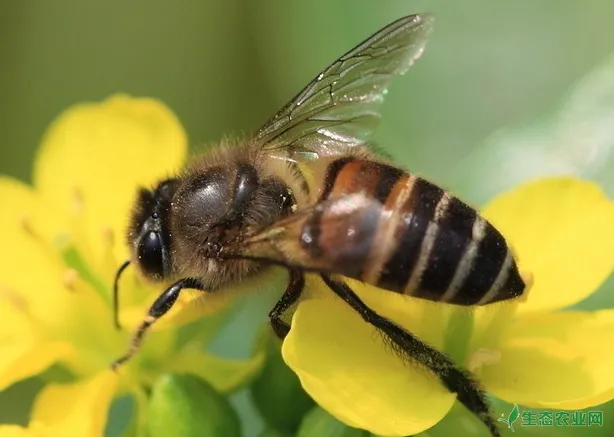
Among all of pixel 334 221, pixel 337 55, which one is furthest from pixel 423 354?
pixel 337 55

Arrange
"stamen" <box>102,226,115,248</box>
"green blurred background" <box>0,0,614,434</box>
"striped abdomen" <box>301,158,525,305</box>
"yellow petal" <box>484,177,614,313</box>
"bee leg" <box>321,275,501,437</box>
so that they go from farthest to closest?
"green blurred background" <box>0,0,614,434</box>
"stamen" <box>102,226,115,248</box>
"yellow petal" <box>484,177,614,313</box>
"bee leg" <box>321,275,501,437</box>
"striped abdomen" <box>301,158,525,305</box>

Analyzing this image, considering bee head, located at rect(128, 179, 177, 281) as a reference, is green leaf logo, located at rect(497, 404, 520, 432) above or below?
below

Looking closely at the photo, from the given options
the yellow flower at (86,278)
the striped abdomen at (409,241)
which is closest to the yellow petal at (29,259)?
the yellow flower at (86,278)

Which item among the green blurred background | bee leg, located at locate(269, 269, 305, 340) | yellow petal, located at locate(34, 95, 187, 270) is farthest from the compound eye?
the green blurred background

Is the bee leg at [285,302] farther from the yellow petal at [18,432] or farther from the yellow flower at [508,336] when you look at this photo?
the yellow petal at [18,432]

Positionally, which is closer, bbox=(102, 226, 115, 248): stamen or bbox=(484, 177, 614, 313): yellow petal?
bbox=(484, 177, 614, 313): yellow petal

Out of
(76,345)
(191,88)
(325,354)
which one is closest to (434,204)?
(325,354)

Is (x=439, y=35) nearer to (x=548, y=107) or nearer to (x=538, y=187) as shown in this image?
(x=548, y=107)

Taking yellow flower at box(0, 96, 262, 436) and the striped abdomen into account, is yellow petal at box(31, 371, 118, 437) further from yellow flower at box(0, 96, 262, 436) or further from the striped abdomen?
the striped abdomen

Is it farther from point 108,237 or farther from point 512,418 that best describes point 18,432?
point 512,418
